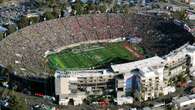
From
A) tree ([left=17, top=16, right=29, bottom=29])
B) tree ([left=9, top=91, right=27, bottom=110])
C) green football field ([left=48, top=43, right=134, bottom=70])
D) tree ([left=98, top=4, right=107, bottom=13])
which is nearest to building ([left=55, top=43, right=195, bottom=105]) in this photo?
tree ([left=9, top=91, right=27, bottom=110])

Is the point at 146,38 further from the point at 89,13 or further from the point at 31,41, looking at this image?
the point at 31,41

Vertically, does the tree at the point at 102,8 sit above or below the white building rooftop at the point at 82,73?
above

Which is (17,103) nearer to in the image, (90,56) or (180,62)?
(90,56)

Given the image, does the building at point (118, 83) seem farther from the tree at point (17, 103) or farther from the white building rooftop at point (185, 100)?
the tree at point (17, 103)

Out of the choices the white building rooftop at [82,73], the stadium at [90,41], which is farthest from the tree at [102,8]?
the white building rooftop at [82,73]

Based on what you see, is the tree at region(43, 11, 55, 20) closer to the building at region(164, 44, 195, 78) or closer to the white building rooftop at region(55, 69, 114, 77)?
the white building rooftop at region(55, 69, 114, 77)

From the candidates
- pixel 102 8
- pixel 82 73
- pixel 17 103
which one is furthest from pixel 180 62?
pixel 102 8

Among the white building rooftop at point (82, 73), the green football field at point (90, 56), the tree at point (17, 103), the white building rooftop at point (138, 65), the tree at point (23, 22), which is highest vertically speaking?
the tree at point (23, 22)
